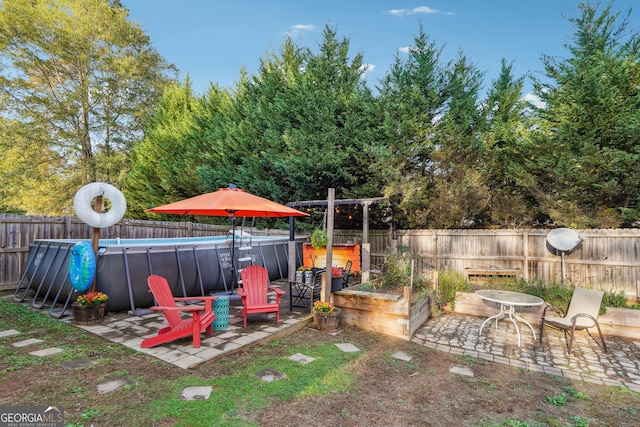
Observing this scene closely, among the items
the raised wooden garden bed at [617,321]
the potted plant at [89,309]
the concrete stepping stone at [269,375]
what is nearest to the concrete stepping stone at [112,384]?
the concrete stepping stone at [269,375]

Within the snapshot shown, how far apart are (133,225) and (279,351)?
24.7ft

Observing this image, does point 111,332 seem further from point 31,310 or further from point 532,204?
point 532,204

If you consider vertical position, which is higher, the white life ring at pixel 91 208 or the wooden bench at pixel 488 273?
the white life ring at pixel 91 208

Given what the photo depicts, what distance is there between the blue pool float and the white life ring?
16.6 inches

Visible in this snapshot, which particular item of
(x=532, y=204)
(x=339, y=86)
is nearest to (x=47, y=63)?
(x=339, y=86)

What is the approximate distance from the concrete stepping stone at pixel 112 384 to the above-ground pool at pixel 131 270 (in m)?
2.51

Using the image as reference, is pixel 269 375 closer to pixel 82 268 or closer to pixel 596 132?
pixel 82 268

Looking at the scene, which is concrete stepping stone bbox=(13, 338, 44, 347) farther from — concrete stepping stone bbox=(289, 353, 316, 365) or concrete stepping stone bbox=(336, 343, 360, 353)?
concrete stepping stone bbox=(336, 343, 360, 353)

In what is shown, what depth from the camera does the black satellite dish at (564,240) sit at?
6.25 metres

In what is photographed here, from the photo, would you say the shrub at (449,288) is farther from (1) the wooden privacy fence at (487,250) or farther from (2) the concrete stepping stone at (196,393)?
(2) the concrete stepping stone at (196,393)

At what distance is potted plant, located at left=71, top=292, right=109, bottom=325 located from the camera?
4633 millimetres

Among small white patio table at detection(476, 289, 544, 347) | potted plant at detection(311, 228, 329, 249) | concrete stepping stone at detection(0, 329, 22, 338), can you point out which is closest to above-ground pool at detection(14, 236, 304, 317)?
concrete stepping stone at detection(0, 329, 22, 338)

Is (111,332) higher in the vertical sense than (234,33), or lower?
lower

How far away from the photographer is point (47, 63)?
14305mm
